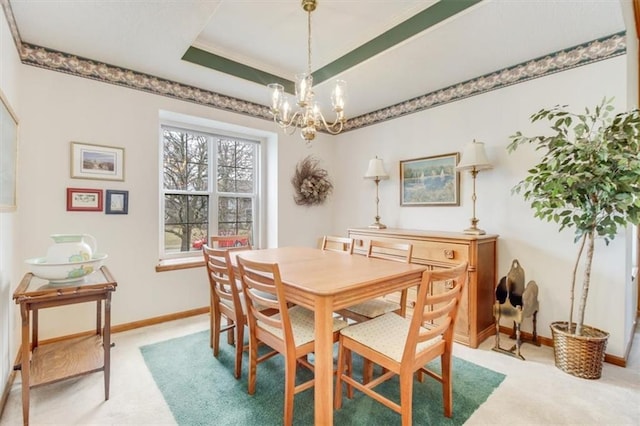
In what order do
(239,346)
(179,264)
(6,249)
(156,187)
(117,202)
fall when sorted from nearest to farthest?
(6,249) → (239,346) → (117,202) → (156,187) → (179,264)

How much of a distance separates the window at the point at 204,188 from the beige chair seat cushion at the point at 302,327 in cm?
208

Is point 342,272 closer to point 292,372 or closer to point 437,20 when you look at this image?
point 292,372

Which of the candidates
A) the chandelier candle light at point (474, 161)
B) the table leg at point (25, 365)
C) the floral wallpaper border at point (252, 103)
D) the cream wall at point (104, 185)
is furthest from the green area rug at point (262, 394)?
the floral wallpaper border at point (252, 103)

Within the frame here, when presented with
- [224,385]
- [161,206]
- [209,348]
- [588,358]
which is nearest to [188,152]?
[161,206]

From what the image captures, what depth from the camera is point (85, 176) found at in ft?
8.70

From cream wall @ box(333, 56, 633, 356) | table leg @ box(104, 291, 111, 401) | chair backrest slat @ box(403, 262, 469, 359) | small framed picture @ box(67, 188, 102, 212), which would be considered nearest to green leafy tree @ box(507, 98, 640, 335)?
cream wall @ box(333, 56, 633, 356)

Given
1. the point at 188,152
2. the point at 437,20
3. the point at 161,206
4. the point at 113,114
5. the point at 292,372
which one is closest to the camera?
the point at 292,372

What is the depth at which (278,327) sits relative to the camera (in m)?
1.63

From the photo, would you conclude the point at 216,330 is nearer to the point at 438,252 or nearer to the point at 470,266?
the point at 438,252

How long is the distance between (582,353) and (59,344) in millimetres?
3713

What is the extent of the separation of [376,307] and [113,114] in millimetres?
2909

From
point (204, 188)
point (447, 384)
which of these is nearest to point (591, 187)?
point (447, 384)

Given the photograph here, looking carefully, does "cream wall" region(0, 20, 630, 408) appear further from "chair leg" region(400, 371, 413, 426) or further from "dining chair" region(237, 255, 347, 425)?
"chair leg" region(400, 371, 413, 426)

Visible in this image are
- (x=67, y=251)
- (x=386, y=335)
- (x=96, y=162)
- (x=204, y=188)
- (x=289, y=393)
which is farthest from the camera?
(x=204, y=188)
